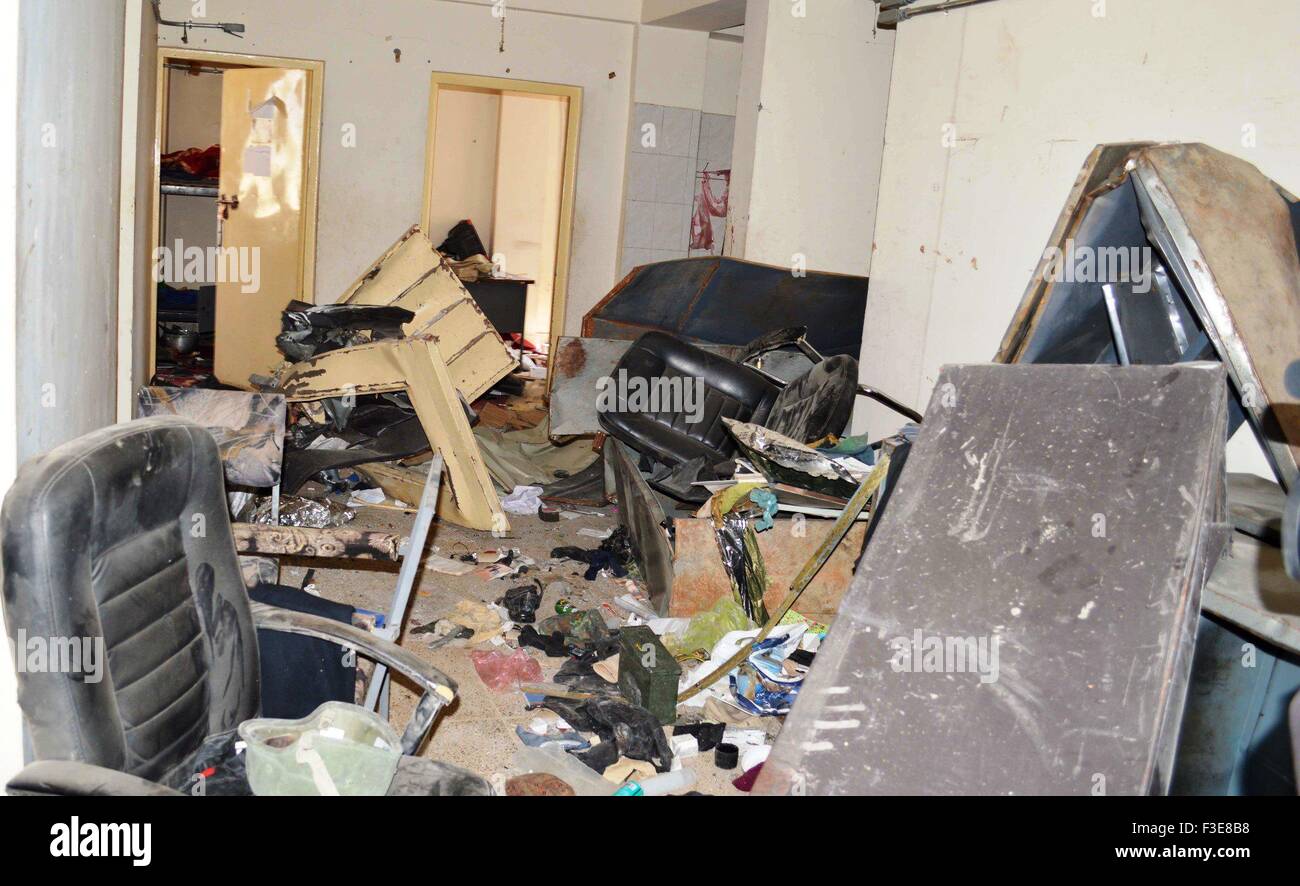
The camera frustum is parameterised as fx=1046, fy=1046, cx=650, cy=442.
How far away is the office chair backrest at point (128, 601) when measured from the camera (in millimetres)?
1701

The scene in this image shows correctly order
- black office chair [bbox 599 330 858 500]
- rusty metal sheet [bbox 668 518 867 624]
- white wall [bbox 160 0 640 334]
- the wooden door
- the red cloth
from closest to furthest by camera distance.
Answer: rusty metal sheet [bbox 668 518 867 624], black office chair [bbox 599 330 858 500], white wall [bbox 160 0 640 334], the wooden door, the red cloth

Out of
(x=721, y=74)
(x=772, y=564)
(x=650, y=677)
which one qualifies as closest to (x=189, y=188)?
(x=721, y=74)

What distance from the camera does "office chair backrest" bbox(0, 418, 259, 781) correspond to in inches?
67.0

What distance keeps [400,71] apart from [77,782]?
6.73 metres

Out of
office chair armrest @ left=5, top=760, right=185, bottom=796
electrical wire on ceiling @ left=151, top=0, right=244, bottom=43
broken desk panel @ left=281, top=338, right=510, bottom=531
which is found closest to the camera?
office chair armrest @ left=5, top=760, right=185, bottom=796

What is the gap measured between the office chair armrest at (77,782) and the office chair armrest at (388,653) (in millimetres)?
543

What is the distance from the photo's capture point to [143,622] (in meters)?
1.93

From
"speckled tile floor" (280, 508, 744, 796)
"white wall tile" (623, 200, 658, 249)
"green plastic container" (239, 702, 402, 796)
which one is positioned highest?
"white wall tile" (623, 200, 658, 249)

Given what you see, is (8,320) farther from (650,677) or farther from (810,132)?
(810,132)

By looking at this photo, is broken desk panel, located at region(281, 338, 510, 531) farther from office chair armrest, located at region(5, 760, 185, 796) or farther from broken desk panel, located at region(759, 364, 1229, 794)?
office chair armrest, located at region(5, 760, 185, 796)

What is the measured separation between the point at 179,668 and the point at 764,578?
2438 mm

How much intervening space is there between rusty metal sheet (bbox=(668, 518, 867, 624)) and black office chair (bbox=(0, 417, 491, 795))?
79.3 inches

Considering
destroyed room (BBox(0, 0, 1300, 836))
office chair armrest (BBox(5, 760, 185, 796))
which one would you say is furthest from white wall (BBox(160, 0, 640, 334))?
office chair armrest (BBox(5, 760, 185, 796))
